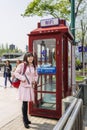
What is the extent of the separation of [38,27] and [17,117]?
8.20ft

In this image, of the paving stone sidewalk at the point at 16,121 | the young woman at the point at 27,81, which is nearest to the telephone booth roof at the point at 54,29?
the young woman at the point at 27,81

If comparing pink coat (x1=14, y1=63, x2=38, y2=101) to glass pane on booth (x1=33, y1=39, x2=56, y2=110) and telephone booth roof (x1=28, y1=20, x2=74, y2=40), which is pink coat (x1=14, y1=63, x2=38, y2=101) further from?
telephone booth roof (x1=28, y1=20, x2=74, y2=40)

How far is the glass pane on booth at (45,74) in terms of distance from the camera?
7.30m

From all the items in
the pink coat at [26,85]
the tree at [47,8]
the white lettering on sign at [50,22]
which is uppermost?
the tree at [47,8]

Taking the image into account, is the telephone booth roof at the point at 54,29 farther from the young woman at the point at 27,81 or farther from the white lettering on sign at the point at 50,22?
the young woman at the point at 27,81

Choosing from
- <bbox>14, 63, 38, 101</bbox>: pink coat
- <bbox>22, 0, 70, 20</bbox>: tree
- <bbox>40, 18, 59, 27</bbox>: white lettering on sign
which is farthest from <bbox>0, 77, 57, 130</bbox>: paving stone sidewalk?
<bbox>22, 0, 70, 20</bbox>: tree

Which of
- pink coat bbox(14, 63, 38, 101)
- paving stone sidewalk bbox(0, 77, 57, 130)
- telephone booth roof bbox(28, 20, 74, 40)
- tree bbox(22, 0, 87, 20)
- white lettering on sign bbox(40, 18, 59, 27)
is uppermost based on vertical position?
tree bbox(22, 0, 87, 20)

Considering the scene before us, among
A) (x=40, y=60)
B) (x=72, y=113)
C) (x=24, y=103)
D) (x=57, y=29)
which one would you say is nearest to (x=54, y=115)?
(x=24, y=103)

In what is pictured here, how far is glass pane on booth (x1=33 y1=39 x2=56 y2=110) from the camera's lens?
7305 mm

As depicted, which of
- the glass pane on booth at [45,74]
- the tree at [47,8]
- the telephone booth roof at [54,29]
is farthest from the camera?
the tree at [47,8]

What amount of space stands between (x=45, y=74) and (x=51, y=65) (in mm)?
294

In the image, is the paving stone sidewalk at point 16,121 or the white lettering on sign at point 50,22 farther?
the white lettering on sign at point 50,22

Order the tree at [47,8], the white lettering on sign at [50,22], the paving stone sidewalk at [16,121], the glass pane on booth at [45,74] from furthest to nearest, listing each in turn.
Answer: the tree at [47,8], the white lettering on sign at [50,22], the glass pane on booth at [45,74], the paving stone sidewalk at [16,121]

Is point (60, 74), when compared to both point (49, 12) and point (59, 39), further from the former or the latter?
point (49, 12)
